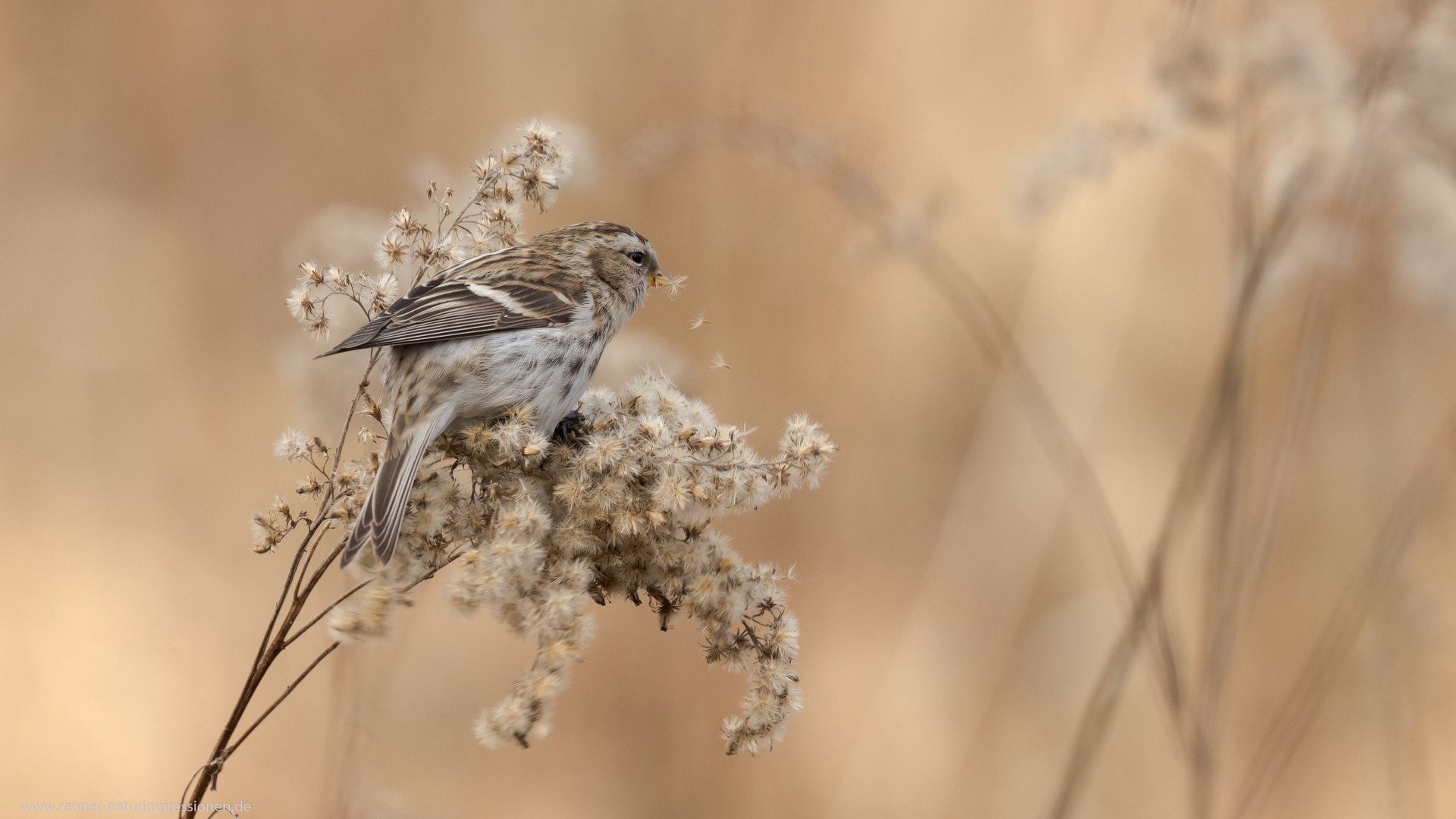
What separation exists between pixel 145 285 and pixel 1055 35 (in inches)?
166

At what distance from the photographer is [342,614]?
3.15 feet

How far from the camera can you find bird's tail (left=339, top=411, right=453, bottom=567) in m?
1.13

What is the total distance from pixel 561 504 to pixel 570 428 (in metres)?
0.38

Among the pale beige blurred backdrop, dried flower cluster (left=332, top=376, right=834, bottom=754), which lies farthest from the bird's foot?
the pale beige blurred backdrop

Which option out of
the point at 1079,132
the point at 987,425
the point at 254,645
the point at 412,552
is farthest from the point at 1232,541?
the point at 254,645

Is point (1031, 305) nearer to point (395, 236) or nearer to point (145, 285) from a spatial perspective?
point (395, 236)

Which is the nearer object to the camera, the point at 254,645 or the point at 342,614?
the point at 342,614

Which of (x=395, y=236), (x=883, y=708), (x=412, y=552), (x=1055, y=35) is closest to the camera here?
(x=412, y=552)

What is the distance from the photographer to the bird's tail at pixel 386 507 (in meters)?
1.13

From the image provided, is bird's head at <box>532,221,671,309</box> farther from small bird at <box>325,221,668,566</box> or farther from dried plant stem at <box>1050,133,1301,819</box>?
dried plant stem at <box>1050,133,1301,819</box>

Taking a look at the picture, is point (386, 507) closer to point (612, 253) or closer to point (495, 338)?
point (495, 338)

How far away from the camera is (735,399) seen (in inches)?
158

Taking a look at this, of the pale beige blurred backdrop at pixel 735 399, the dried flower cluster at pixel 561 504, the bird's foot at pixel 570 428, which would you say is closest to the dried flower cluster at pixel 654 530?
the dried flower cluster at pixel 561 504

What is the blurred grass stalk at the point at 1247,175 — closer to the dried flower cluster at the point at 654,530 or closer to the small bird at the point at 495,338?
the small bird at the point at 495,338
